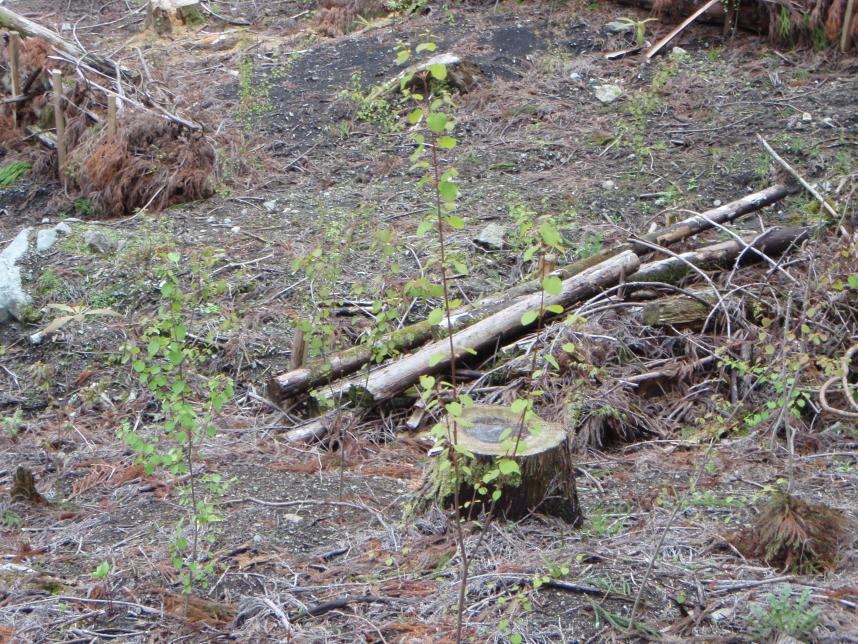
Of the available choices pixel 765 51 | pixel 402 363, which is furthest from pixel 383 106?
pixel 402 363

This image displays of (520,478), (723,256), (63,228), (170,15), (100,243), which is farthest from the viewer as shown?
(170,15)

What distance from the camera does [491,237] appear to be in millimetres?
7316

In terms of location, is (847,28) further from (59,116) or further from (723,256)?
(59,116)

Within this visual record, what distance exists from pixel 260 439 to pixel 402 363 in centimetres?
91

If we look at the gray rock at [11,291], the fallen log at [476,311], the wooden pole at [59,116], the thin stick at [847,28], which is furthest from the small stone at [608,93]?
the gray rock at [11,291]

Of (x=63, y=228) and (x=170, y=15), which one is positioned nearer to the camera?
(x=63, y=228)

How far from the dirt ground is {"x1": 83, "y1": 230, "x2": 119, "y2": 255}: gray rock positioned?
7 centimetres

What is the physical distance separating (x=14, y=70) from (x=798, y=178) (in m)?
7.31

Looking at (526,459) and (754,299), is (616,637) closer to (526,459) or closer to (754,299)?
(526,459)

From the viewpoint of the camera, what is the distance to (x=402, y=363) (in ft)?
18.2

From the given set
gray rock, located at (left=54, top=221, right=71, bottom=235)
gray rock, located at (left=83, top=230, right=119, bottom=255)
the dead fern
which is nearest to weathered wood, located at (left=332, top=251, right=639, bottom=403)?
the dead fern

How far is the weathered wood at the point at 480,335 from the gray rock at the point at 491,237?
121 centimetres

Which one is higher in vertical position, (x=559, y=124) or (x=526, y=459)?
(x=526, y=459)

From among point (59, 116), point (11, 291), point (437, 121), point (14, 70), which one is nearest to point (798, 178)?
point (437, 121)
